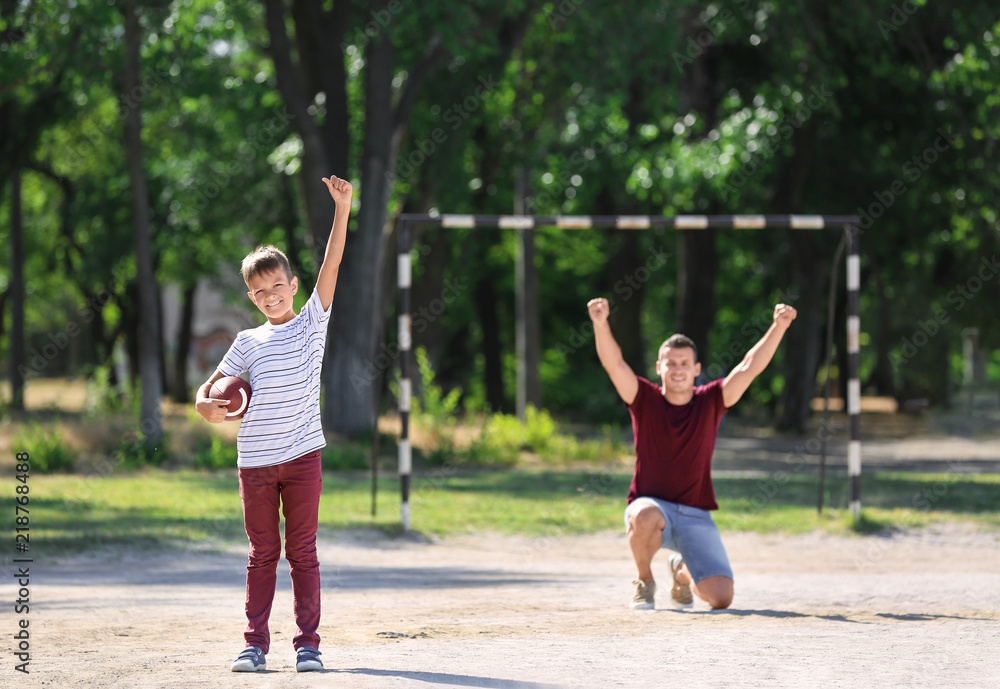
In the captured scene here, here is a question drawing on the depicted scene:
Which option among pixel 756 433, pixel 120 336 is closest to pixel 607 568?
pixel 756 433

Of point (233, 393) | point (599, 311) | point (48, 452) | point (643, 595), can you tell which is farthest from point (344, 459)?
point (233, 393)

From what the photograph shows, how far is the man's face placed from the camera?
6809 mm

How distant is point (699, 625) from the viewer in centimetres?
628

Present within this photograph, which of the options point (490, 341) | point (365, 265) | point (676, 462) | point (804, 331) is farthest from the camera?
point (490, 341)

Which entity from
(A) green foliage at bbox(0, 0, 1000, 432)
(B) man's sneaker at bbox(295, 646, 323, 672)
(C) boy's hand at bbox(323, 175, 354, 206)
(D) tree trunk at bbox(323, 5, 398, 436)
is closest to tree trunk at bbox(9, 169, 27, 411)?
(A) green foliage at bbox(0, 0, 1000, 432)

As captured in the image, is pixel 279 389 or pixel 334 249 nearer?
pixel 279 389

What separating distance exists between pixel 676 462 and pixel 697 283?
715 inches

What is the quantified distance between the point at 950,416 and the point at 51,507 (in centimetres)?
2689

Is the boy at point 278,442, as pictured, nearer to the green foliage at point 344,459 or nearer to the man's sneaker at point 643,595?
the man's sneaker at point 643,595

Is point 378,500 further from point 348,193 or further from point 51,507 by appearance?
point 348,193

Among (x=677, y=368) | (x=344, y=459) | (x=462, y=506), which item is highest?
(x=677, y=368)

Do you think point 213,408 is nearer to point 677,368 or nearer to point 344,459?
point 677,368

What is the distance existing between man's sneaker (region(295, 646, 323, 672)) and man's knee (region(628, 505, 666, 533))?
8.11 feet

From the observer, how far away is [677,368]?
22.3 feet
